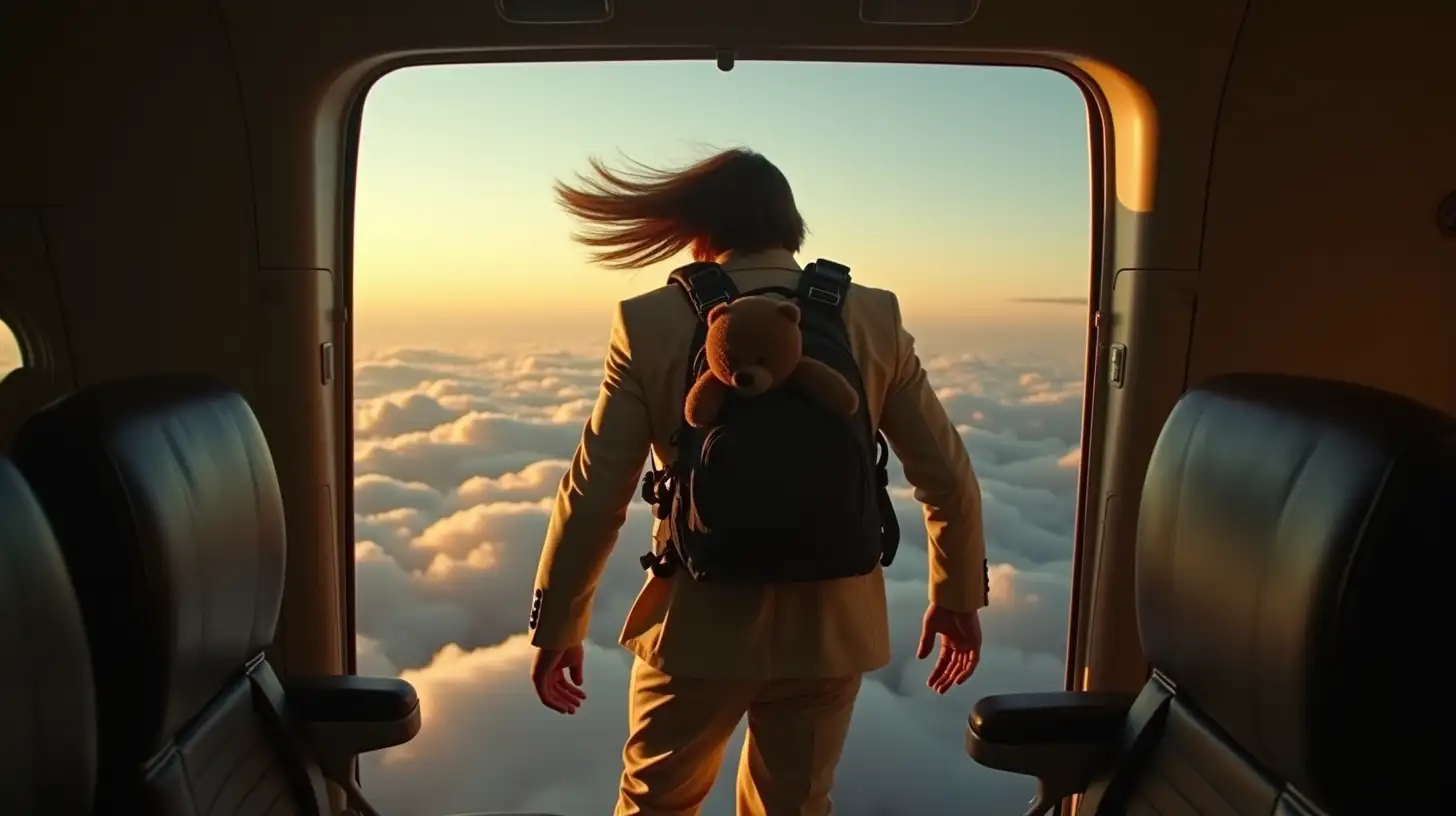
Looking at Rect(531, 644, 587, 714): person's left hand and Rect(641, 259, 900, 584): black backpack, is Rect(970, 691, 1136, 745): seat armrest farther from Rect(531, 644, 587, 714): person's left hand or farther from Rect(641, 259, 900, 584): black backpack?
Rect(531, 644, 587, 714): person's left hand

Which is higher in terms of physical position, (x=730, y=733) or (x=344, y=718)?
(x=344, y=718)

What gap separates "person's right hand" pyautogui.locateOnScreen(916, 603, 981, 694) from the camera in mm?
2123

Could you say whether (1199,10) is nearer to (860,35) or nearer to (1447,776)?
(860,35)

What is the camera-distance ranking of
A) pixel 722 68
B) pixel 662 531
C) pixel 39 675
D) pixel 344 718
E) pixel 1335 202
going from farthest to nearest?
1. pixel 1335 202
2. pixel 722 68
3. pixel 662 531
4. pixel 344 718
5. pixel 39 675

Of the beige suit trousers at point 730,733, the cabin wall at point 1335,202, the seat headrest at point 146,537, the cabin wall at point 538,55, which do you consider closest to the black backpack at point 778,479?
the beige suit trousers at point 730,733

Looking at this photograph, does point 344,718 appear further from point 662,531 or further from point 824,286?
point 824,286

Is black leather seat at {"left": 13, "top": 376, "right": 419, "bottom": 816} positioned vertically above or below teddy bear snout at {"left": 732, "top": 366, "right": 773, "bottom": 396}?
below

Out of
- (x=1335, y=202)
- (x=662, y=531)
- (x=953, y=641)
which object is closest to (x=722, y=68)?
(x=662, y=531)

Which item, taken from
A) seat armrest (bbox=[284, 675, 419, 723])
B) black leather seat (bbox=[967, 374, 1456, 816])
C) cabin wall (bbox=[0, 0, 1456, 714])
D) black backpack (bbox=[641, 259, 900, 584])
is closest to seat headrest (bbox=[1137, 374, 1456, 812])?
black leather seat (bbox=[967, 374, 1456, 816])

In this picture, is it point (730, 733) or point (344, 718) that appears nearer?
point (344, 718)

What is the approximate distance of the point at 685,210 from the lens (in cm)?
202

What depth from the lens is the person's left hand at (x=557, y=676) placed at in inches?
78.5

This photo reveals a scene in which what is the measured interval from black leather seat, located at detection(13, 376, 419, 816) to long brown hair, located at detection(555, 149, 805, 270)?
769mm

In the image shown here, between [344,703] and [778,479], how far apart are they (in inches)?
32.8
